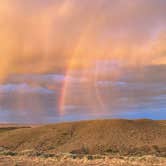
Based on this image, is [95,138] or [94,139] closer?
[94,139]

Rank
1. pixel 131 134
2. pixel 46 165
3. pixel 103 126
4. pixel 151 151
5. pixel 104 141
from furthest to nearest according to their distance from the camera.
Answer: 1. pixel 103 126
2. pixel 131 134
3. pixel 104 141
4. pixel 151 151
5. pixel 46 165

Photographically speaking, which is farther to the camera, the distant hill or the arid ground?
the distant hill

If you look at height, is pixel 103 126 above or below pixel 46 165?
above

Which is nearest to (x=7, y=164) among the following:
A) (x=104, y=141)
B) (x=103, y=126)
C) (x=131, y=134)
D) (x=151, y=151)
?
(x=151, y=151)

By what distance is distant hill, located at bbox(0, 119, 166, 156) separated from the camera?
5831 cm

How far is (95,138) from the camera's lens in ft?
225

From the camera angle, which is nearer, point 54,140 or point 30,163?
point 30,163

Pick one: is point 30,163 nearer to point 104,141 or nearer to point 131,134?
point 104,141

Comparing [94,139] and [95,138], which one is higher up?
[95,138]

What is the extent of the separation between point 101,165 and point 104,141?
39.3m

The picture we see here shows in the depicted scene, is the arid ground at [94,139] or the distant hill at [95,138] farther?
the distant hill at [95,138]

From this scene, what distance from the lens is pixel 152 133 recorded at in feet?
241

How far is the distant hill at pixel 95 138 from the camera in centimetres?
5831

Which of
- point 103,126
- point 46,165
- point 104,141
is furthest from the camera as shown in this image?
point 103,126
